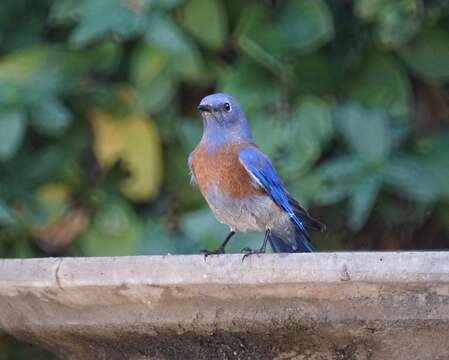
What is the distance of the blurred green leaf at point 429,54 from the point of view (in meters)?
4.86

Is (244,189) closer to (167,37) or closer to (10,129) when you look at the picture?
(167,37)

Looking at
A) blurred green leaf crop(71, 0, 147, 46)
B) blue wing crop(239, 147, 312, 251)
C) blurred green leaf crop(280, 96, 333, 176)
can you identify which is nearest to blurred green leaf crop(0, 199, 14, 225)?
blurred green leaf crop(71, 0, 147, 46)

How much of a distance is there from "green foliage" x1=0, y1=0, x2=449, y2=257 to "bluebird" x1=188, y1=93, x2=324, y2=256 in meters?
0.42

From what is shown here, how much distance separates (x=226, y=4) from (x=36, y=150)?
1055 mm

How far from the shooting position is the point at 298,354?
2.53 metres

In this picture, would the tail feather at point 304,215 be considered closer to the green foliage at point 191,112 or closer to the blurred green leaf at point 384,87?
the green foliage at point 191,112

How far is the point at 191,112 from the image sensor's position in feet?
17.4

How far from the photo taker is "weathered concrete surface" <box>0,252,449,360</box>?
231 cm

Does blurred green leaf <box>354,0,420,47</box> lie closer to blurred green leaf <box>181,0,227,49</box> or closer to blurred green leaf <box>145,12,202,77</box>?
blurred green leaf <box>181,0,227,49</box>

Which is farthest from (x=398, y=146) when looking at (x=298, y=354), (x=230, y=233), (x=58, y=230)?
(x=298, y=354)

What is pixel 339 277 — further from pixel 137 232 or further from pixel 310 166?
pixel 137 232

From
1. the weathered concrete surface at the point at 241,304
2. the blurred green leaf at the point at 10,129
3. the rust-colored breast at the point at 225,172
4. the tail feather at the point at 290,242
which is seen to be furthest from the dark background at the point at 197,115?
the weathered concrete surface at the point at 241,304

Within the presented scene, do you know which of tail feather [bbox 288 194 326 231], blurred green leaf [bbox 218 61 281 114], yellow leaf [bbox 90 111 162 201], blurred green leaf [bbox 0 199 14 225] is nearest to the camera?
tail feather [bbox 288 194 326 231]

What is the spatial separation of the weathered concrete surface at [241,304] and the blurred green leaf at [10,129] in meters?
1.98
